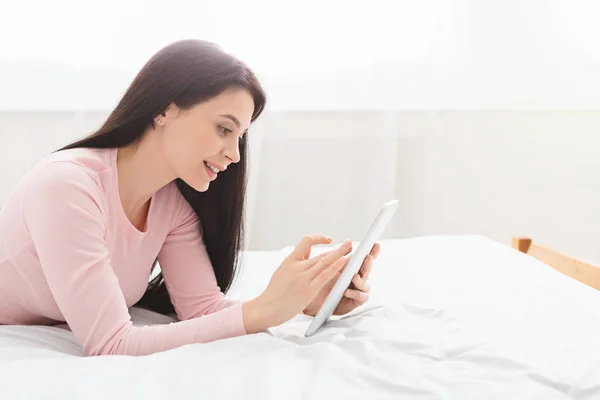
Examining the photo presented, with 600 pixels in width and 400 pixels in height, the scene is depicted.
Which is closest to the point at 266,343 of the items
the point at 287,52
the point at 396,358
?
the point at 396,358

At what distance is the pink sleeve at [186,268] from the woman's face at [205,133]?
0.17m

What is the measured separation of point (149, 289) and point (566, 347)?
2.70ft

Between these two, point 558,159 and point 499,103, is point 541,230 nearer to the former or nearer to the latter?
point 558,159

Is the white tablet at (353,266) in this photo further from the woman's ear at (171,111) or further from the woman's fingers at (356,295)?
the woman's ear at (171,111)

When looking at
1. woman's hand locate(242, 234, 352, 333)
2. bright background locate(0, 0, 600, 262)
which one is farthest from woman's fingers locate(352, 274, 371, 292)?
bright background locate(0, 0, 600, 262)

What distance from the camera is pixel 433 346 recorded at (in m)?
0.99

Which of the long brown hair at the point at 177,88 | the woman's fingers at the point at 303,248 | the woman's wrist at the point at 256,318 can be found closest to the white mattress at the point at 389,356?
the woman's wrist at the point at 256,318

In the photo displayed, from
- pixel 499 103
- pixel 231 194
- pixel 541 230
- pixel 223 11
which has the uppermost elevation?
pixel 223 11

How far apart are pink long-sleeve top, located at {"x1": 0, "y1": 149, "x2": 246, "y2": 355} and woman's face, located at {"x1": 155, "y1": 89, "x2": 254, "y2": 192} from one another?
0.11 metres

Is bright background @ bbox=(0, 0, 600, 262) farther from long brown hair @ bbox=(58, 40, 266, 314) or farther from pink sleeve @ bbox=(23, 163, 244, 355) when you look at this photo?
pink sleeve @ bbox=(23, 163, 244, 355)

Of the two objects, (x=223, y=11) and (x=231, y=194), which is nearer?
(x=231, y=194)

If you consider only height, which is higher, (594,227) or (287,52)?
(287,52)

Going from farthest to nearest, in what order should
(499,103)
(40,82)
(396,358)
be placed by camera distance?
(499,103)
(40,82)
(396,358)

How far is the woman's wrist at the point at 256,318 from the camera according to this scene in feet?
3.39
